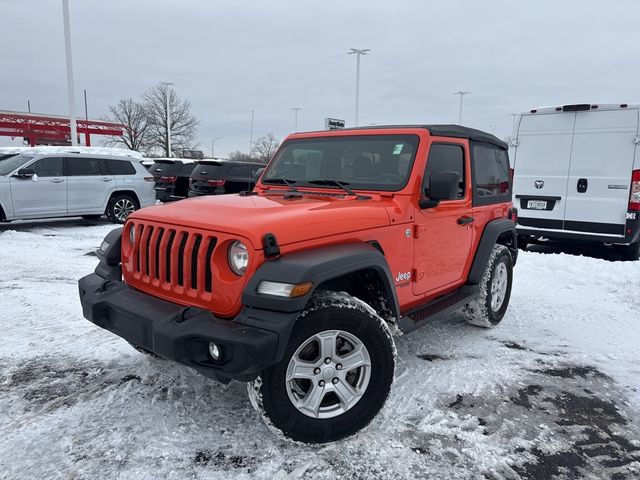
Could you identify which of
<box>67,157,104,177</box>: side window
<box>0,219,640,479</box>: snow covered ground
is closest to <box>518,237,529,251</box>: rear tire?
<box>0,219,640,479</box>: snow covered ground

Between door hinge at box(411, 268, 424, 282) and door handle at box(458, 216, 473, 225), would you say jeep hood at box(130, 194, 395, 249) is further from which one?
door handle at box(458, 216, 473, 225)

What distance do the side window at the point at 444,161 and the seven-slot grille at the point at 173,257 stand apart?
1.75m

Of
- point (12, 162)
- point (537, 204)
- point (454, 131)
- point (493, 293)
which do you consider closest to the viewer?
point (454, 131)

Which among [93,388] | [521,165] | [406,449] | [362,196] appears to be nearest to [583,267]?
[521,165]

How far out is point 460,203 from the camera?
410cm

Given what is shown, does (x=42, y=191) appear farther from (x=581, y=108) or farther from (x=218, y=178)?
(x=581, y=108)

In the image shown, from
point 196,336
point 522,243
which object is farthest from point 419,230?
point 522,243

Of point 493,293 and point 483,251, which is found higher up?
point 483,251

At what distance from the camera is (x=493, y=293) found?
4.81 metres

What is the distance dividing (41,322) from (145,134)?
5213 centimetres

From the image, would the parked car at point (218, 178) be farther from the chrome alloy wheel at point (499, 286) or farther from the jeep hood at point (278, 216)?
the jeep hood at point (278, 216)

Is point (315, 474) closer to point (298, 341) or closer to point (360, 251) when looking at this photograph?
point (298, 341)

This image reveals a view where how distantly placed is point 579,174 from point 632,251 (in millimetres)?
1747

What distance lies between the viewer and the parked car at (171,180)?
A: 564 inches
